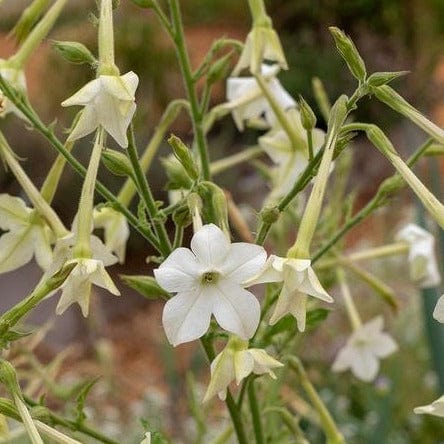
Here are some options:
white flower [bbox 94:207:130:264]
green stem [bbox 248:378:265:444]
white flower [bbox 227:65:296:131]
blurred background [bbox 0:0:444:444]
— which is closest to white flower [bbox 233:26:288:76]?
white flower [bbox 227:65:296:131]

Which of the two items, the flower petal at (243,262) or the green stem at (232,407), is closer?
the flower petal at (243,262)

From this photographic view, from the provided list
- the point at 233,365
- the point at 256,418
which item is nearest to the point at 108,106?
the point at 233,365

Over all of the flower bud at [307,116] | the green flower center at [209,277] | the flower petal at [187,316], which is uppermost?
the flower bud at [307,116]

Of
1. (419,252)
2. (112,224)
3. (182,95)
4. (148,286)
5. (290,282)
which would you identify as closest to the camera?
(290,282)

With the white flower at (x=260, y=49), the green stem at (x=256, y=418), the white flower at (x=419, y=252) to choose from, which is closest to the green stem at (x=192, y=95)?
the white flower at (x=260, y=49)

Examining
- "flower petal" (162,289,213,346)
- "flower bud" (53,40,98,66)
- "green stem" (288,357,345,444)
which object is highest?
"flower bud" (53,40,98,66)

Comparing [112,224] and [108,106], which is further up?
[108,106]

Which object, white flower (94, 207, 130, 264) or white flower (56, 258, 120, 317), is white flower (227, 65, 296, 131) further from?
white flower (56, 258, 120, 317)

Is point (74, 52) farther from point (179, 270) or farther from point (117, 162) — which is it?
point (179, 270)

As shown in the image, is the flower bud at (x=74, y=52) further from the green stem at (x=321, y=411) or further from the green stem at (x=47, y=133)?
the green stem at (x=321, y=411)
